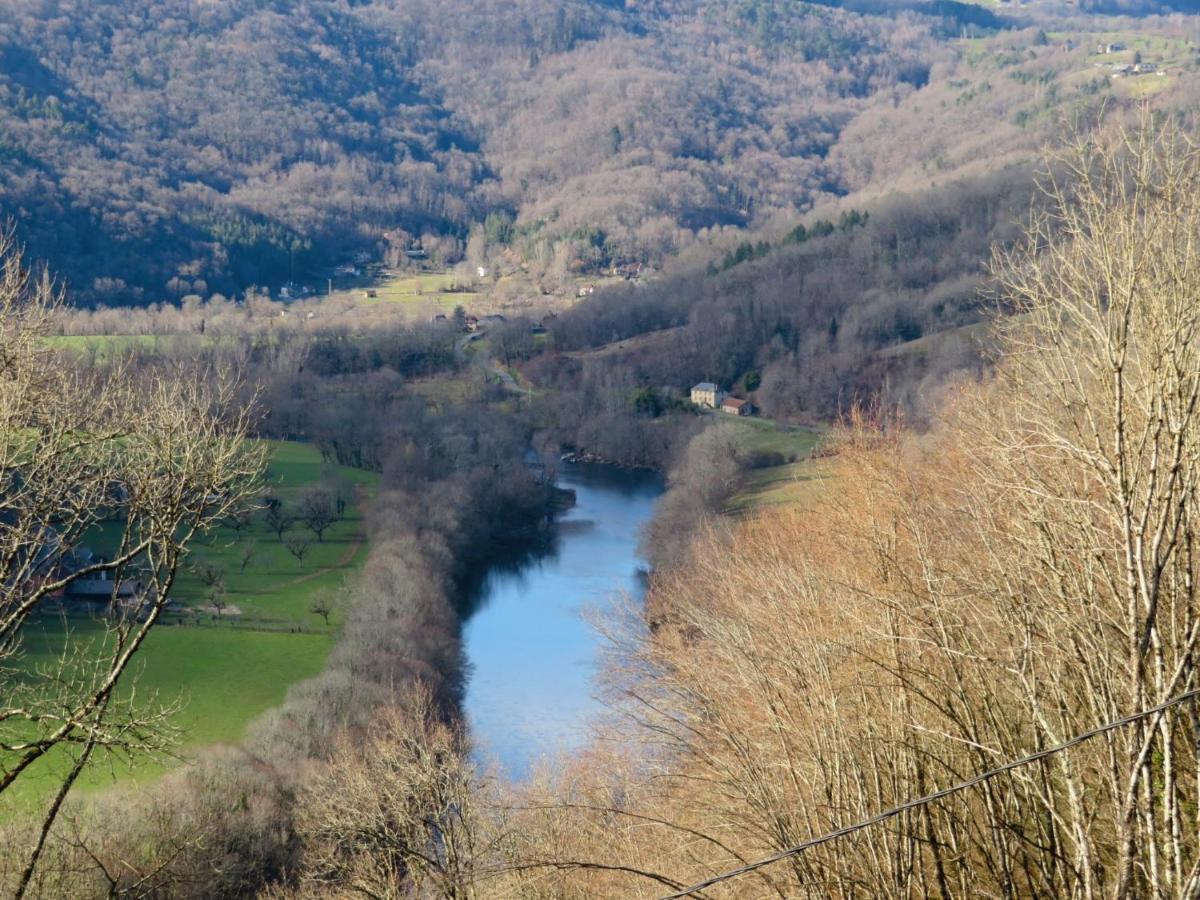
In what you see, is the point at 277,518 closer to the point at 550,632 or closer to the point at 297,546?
the point at 297,546

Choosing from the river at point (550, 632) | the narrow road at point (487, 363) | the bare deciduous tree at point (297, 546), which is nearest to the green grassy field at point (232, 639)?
the bare deciduous tree at point (297, 546)

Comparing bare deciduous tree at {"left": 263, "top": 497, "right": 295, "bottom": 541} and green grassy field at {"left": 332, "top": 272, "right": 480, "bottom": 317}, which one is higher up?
bare deciduous tree at {"left": 263, "top": 497, "right": 295, "bottom": 541}

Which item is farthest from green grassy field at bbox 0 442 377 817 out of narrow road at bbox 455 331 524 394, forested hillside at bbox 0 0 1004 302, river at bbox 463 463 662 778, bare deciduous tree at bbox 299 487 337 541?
forested hillside at bbox 0 0 1004 302

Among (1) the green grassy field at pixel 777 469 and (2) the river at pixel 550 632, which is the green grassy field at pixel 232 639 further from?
(1) the green grassy field at pixel 777 469

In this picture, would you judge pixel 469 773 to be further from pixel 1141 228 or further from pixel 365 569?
pixel 365 569

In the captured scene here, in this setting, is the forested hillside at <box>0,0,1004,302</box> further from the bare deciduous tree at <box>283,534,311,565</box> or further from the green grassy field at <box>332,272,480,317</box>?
the bare deciduous tree at <box>283,534,311,565</box>

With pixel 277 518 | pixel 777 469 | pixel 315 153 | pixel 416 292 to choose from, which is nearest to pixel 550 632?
pixel 277 518
